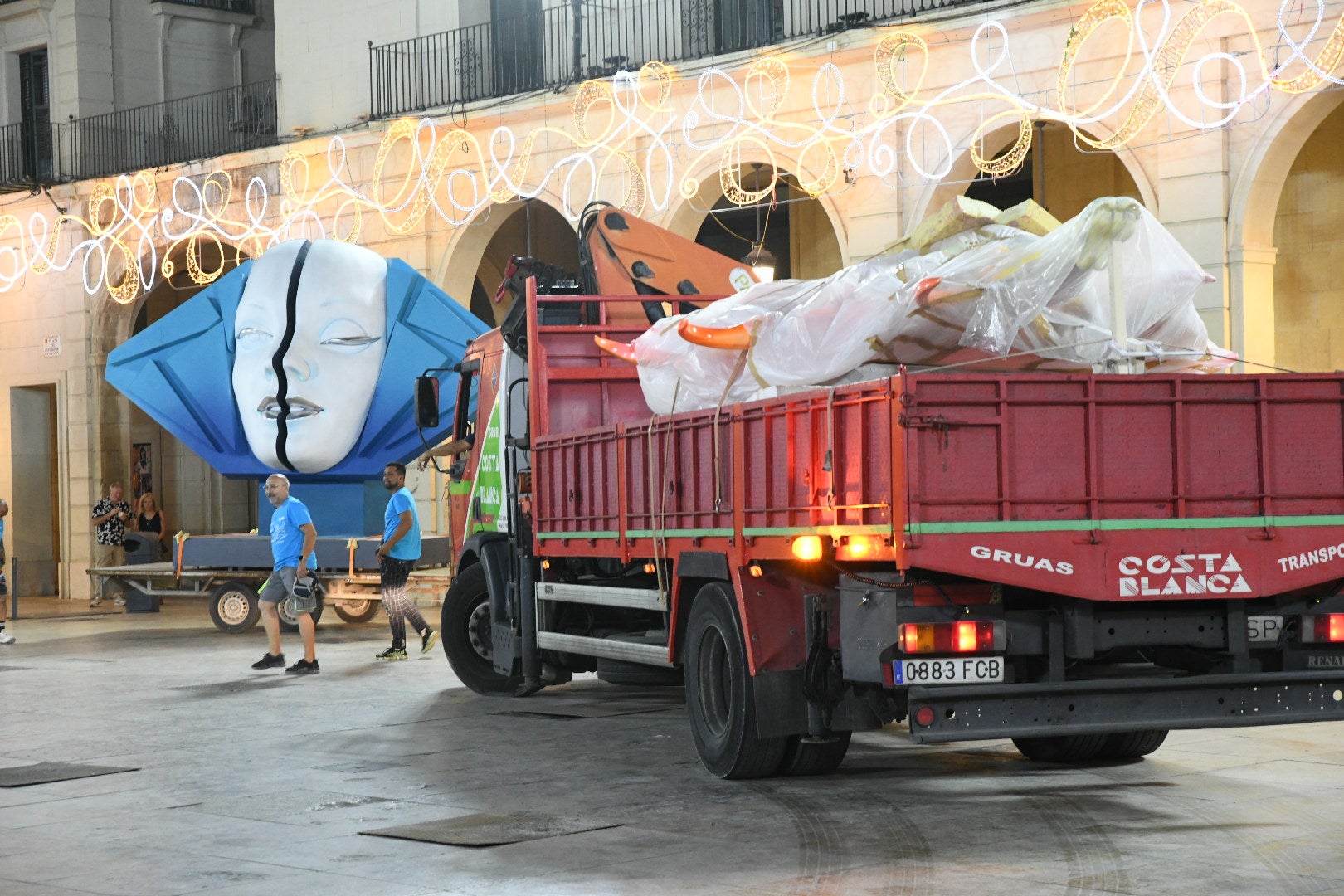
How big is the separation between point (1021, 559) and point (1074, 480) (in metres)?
0.46

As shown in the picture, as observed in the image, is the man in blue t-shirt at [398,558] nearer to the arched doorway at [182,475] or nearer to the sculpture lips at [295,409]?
the sculpture lips at [295,409]

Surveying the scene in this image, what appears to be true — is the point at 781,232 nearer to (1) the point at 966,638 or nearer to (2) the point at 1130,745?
(2) the point at 1130,745

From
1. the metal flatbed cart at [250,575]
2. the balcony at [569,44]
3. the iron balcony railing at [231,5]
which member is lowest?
the metal flatbed cart at [250,575]

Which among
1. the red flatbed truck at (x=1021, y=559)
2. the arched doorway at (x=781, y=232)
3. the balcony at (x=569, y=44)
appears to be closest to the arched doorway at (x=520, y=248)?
the arched doorway at (x=781, y=232)

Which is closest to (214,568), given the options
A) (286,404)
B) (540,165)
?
(286,404)

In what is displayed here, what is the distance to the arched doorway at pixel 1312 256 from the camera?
66.2ft

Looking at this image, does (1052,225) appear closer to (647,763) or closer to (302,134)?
(647,763)

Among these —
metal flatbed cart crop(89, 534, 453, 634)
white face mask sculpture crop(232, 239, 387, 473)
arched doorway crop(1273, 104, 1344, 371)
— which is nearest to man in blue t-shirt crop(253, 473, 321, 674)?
metal flatbed cart crop(89, 534, 453, 634)

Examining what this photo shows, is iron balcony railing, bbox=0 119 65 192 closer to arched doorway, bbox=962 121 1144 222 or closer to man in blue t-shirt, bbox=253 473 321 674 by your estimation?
arched doorway, bbox=962 121 1144 222

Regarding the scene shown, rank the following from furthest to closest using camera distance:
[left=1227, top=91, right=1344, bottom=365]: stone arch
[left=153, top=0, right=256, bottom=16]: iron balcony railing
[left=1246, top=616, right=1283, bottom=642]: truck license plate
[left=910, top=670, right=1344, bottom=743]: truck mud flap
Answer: [left=153, top=0, right=256, bottom=16]: iron balcony railing → [left=1227, top=91, right=1344, bottom=365]: stone arch → [left=1246, top=616, right=1283, bottom=642]: truck license plate → [left=910, top=670, right=1344, bottom=743]: truck mud flap

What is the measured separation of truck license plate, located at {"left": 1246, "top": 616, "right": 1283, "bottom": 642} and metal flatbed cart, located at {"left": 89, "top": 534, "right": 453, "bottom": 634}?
1290 centimetres

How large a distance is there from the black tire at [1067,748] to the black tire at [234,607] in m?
13.5

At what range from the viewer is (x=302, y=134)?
27.3m

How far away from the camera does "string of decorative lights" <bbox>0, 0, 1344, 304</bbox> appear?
1752 centimetres
